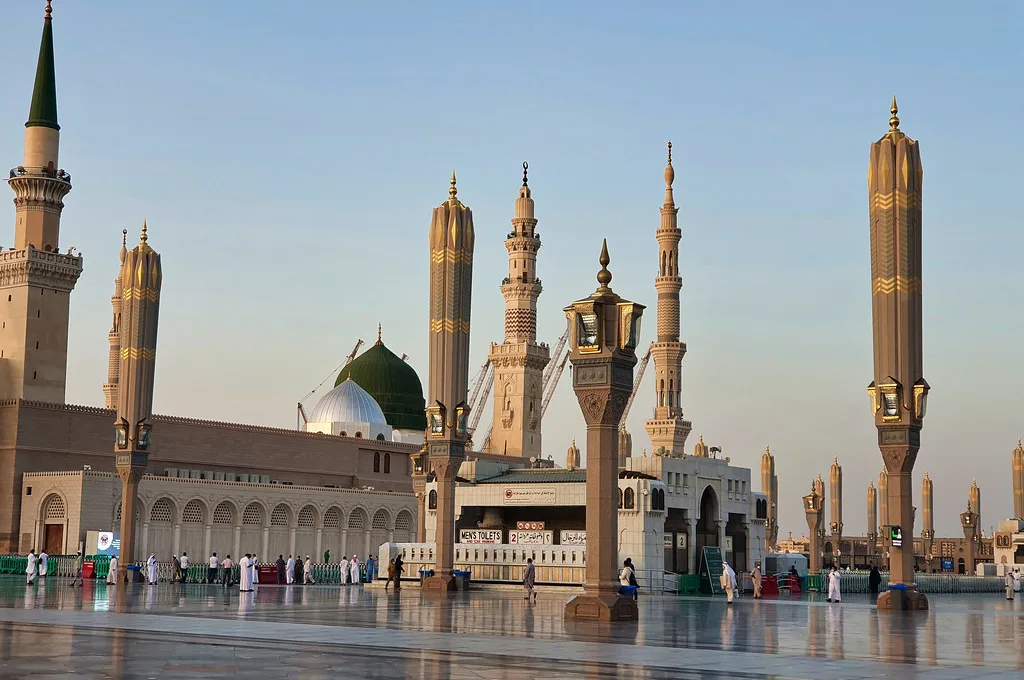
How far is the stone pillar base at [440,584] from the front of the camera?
36.5 meters

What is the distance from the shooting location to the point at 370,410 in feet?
310

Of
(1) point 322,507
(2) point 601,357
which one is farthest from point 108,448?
(2) point 601,357

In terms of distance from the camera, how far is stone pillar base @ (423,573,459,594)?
36500 millimetres

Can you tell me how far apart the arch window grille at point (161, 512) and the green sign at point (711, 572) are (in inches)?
1280

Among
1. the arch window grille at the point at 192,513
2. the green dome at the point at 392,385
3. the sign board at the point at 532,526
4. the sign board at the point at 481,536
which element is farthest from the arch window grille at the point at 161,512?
the green dome at the point at 392,385

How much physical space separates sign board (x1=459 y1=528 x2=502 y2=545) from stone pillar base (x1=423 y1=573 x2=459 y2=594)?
25.2 ft

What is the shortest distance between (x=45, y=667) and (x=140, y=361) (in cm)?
2992

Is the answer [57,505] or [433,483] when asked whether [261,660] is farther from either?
[57,505]

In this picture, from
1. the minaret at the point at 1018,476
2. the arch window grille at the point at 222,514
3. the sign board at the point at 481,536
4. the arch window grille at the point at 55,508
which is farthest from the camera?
the minaret at the point at 1018,476

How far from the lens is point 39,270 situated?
7106 centimetres

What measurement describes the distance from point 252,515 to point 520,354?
22.8 meters

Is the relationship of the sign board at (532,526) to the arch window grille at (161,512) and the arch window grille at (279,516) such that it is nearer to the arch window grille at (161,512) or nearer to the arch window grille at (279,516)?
the arch window grille at (161,512)

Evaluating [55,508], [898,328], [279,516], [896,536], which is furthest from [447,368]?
[279,516]

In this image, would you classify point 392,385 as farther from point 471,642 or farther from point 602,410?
point 471,642
